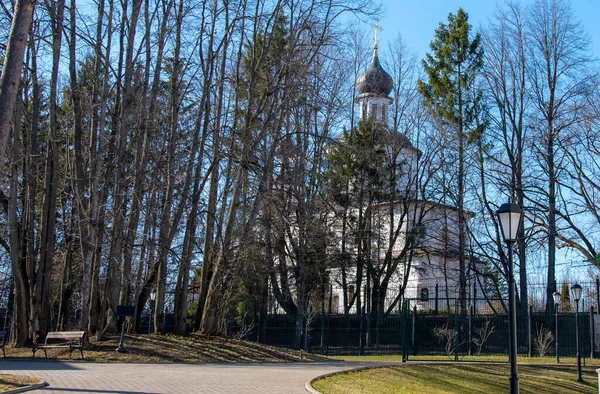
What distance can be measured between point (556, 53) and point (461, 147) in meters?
6.10

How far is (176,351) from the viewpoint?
16.5m

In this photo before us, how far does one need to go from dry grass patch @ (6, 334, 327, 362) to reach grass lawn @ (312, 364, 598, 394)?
364cm

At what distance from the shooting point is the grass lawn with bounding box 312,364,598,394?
12385 millimetres

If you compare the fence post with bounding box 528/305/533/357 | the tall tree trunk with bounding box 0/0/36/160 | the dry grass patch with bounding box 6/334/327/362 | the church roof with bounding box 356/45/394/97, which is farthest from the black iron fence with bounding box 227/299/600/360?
the church roof with bounding box 356/45/394/97

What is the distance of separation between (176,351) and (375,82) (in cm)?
2647

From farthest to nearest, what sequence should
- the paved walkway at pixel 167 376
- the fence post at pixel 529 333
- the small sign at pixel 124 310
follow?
the fence post at pixel 529 333 → the small sign at pixel 124 310 → the paved walkway at pixel 167 376

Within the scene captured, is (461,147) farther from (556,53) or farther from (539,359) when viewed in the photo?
(539,359)

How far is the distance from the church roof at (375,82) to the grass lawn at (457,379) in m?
22.4

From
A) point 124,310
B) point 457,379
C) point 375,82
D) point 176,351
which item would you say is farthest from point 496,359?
point 375,82

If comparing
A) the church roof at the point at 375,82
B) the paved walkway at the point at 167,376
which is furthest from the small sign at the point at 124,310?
the church roof at the point at 375,82

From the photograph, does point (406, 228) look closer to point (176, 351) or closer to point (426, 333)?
point (426, 333)

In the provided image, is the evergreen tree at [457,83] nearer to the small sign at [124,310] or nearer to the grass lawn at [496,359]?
the grass lawn at [496,359]

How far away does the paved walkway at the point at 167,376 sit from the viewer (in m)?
10.3

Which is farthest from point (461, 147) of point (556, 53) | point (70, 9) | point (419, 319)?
point (70, 9)
